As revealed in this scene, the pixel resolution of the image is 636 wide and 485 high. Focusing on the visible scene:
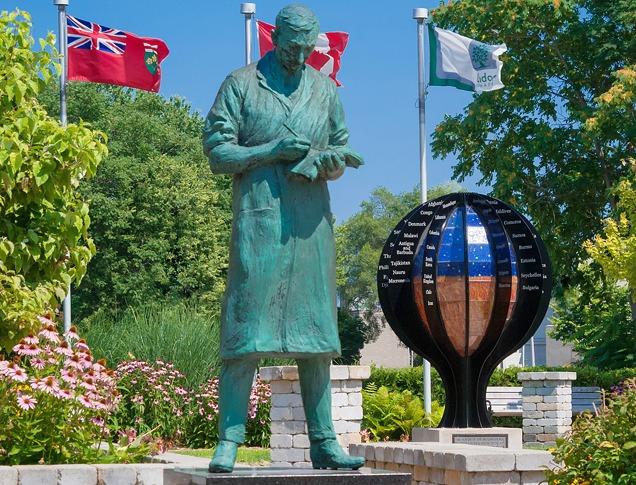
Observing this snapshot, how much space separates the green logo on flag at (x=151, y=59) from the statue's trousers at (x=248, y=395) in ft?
53.7

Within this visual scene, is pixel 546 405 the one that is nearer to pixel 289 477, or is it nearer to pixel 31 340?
pixel 31 340

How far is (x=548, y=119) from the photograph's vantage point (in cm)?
3117

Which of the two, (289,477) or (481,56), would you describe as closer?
(289,477)

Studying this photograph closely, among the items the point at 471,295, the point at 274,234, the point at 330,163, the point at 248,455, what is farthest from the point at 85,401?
the point at 471,295

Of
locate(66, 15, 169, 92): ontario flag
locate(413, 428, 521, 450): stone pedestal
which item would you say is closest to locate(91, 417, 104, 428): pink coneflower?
locate(413, 428, 521, 450): stone pedestal

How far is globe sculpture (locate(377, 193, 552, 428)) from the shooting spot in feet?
53.9

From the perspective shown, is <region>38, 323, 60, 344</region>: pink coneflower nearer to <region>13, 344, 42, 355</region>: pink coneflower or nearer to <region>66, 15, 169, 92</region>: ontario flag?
<region>13, 344, 42, 355</region>: pink coneflower

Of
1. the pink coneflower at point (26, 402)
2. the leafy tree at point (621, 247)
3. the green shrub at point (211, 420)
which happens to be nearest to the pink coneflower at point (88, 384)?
the pink coneflower at point (26, 402)

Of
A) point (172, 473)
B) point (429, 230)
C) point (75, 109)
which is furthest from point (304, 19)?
point (75, 109)

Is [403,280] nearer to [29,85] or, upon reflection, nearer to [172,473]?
[29,85]

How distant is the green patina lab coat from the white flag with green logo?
1565cm

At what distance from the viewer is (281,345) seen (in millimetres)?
6477

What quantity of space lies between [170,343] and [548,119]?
1402cm

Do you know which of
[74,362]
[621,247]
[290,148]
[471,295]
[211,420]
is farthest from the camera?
[621,247]
